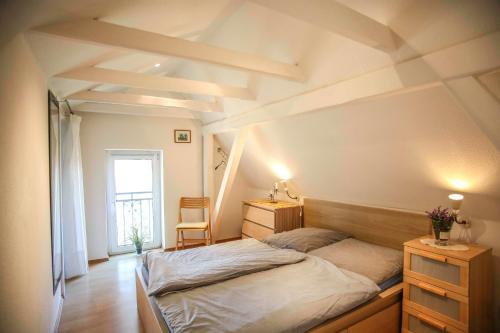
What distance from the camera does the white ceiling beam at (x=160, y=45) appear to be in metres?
1.39

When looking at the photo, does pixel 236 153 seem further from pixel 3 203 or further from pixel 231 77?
pixel 3 203

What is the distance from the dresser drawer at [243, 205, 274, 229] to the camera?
3.60 metres

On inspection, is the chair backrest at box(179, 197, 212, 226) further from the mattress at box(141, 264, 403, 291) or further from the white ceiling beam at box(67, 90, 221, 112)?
the mattress at box(141, 264, 403, 291)

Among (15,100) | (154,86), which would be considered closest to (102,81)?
(154,86)

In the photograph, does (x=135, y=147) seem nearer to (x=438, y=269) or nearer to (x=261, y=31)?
(x=261, y=31)

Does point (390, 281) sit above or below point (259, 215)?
below

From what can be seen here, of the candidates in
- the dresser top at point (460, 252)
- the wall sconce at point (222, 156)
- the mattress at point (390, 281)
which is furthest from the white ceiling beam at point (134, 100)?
the dresser top at point (460, 252)

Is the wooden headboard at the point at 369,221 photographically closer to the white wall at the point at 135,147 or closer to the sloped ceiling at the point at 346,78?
the sloped ceiling at the point at 346,78

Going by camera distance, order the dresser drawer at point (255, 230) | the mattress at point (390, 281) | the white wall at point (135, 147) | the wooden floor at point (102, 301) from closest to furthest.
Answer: the mattress at point (390, 281), the wooden floor at point (102, 301), the dresser drawer at point (255, 230), the white wall at point (135, 147)

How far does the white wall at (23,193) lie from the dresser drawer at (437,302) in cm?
242

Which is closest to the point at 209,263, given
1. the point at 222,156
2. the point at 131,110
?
the point at 222,156

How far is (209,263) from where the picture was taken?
2.35m

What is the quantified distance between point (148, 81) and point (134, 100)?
86cm

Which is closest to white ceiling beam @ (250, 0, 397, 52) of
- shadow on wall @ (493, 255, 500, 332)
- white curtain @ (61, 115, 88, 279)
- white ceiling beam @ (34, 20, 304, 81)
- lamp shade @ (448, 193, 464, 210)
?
white ceiling beam @ (34, 20, 304, 81)
